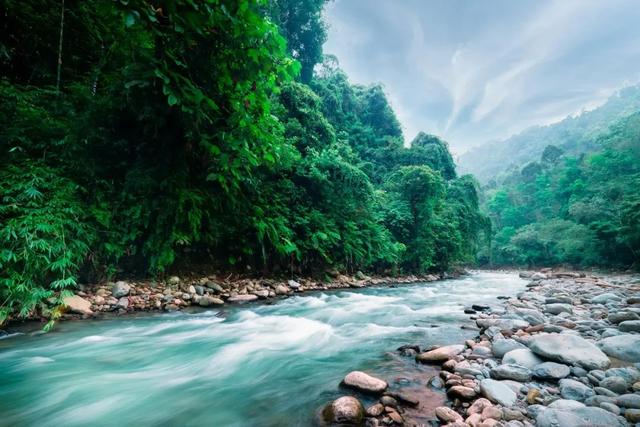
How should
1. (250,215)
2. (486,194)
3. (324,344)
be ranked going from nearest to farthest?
(324,344), (250,215), (486,194)

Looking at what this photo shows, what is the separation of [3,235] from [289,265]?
6.15 m

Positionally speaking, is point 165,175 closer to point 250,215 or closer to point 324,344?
point 250,215

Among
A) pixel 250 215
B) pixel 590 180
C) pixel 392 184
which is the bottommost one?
pixel 250 215

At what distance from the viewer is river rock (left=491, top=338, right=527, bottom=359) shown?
2.66 m

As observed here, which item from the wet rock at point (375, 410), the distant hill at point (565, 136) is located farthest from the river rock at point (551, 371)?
the distant hill at point (565, 136)

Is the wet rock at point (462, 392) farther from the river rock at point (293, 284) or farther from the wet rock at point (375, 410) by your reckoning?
the river rock at point (293, 284)

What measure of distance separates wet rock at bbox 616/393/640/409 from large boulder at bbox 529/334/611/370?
522 millimetres

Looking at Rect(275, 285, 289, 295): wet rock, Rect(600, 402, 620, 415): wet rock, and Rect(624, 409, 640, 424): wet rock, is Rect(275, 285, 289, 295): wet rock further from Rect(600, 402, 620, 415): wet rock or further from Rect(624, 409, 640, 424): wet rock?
Rect(624, 409, 640, 424): wet rock

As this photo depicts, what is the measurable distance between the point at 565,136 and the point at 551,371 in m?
93.2

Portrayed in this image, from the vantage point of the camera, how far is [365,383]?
219 cm

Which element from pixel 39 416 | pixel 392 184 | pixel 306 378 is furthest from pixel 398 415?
pixel 392 184

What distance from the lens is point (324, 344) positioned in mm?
3768

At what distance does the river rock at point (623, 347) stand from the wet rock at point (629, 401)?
990mm

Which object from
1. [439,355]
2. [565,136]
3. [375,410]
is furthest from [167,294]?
[565,136]
